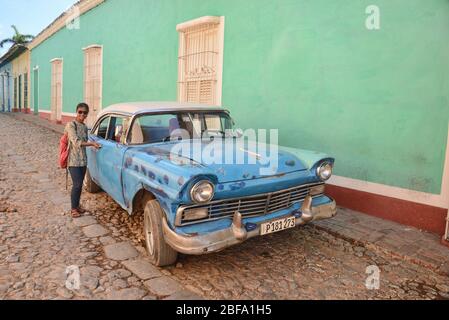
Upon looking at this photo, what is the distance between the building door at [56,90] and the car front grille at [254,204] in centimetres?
1624

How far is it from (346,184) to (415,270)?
1720mm

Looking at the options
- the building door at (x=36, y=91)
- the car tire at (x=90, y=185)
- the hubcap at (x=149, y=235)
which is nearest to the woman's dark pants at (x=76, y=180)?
the car tire at (x=90, y=185)

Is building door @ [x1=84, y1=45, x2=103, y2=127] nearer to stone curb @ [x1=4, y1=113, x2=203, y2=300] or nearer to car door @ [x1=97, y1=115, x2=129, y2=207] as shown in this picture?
car door @ [x1=97, y1=115, x2=129, y2=207]

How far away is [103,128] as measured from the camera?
4.65m

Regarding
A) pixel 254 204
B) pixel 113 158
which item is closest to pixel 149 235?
pixel 254 204

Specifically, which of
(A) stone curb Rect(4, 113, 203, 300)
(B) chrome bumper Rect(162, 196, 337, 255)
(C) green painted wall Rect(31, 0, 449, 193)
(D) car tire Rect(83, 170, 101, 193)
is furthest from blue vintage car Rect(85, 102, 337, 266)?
(C) green painted wall Rect(31, 0, 449, 193)

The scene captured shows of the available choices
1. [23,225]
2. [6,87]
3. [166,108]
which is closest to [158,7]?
[166,108]

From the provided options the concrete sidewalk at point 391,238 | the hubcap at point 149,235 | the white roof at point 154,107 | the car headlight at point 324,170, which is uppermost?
the white roof at point 154,107

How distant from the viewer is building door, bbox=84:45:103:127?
39.8ft

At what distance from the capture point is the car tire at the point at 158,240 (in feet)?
9.88

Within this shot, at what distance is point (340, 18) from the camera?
4.82 meters

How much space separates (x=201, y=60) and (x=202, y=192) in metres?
5.29

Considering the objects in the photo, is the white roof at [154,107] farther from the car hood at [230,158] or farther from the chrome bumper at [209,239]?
the chrome bumper at [209,239]
